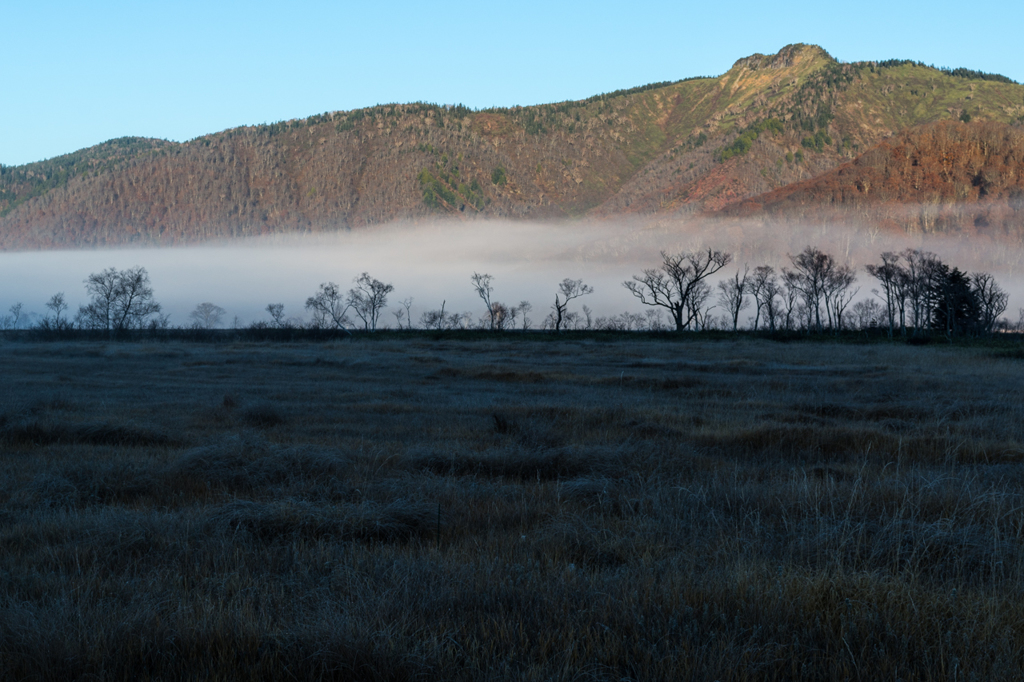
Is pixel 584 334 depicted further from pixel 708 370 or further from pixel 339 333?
pixel 708 370

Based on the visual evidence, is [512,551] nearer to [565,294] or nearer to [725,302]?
[565,294]

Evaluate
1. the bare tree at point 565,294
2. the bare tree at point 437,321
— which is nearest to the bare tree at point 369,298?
the bare tree at point 437,321

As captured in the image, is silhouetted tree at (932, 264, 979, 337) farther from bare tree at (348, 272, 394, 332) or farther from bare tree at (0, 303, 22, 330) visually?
bare tree at (0, 303, 22, 330)

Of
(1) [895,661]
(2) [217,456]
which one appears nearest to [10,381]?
(2) [217,456]

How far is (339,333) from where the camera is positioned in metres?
91.2

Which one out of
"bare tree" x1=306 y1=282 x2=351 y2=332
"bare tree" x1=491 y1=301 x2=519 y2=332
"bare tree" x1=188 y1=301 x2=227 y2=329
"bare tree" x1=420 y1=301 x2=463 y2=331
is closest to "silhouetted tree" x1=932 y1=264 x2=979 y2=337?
"bare tree" x1=491 y1=301 x2=519 y2=332

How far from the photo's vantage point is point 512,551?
5.77 m

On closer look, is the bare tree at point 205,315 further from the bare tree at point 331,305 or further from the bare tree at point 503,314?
the bare tree at point 503,314

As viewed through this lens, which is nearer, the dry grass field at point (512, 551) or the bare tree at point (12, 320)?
the dry grass field at point (512, 551)

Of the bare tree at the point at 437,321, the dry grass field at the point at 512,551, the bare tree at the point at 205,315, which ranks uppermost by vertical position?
the bare tree at the point at 205,315

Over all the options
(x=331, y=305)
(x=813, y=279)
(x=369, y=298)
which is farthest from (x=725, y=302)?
(x=331, y=305)

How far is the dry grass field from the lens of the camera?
379cm

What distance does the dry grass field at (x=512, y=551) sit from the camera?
3791 millimetres

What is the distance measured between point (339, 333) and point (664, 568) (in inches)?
3547
